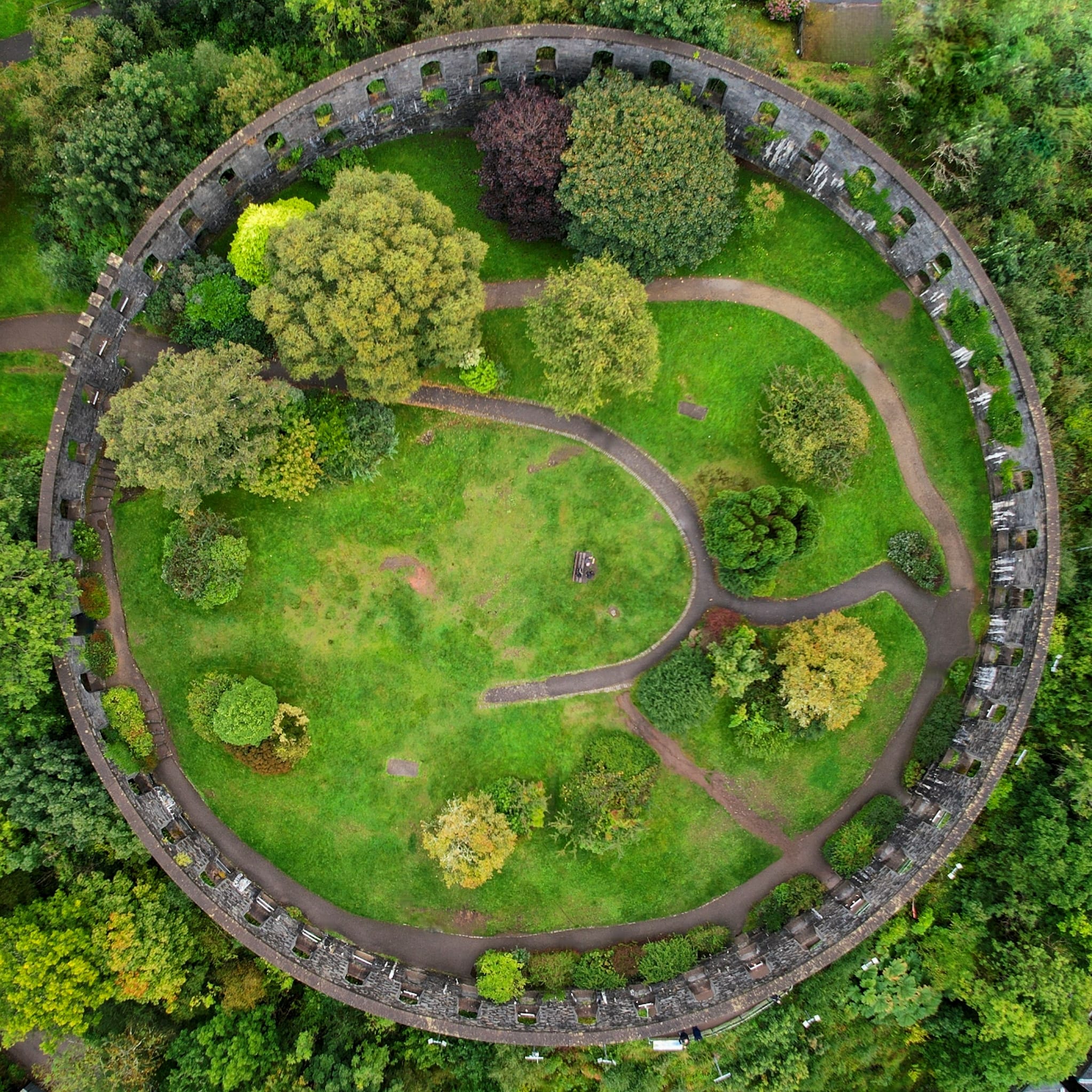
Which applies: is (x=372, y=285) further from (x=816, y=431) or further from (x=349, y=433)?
(x=816, y=431)

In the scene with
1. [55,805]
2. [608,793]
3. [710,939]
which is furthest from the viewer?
[710,939]

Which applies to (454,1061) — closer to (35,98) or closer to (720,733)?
(720,733)

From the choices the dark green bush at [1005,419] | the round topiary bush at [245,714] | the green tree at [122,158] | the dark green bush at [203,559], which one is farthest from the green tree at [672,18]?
the round topiary bush at [245,714]

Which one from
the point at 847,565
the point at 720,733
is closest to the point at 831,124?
the point at 847,565

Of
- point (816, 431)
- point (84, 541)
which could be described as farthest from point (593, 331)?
point (84, 541)

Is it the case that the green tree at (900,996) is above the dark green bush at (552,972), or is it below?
above

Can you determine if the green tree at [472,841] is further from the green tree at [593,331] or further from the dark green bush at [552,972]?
the green tree at [593,331]

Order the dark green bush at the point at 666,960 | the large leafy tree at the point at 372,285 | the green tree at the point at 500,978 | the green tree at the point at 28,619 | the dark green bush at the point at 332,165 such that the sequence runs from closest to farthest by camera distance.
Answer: the large leafy tree at the point at 372,285 → the green tree at the point at 28,619 → the green tree at the point at 500,978 → the dark green bush at the point at 332,165 → the dark green bush at the point at 666,960
